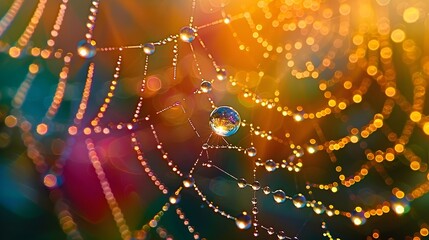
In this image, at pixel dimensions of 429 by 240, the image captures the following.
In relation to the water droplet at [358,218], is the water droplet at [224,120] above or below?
above

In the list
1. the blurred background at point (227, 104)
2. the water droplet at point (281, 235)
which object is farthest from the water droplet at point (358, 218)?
the water droplet at point (281, 235)

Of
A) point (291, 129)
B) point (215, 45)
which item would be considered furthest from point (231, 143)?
point (215, 45)

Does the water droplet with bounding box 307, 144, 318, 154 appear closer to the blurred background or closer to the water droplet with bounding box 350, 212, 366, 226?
the blurred background

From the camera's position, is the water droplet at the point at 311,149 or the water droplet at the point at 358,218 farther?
the water droplet at the point at 311,149

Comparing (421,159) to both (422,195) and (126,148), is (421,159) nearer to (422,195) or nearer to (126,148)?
(422,195)

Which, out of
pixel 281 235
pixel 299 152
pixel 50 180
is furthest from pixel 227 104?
pixel 50 180

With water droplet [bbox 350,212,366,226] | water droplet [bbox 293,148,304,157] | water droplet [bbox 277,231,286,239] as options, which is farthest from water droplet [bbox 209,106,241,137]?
water droplet [bbox 350,212,366,226]

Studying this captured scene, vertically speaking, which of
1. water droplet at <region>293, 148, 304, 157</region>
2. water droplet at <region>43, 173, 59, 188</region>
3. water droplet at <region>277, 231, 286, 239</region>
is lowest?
water droplet at <region>277, 231, 286, 239</region>

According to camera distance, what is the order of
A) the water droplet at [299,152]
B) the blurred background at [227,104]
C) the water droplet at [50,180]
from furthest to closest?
1. the water droplet at [299,152]
2. the blurred background at [227,104]
3. the water droplet at [50,180]

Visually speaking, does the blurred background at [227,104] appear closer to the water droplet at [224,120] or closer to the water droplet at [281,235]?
the water droplet at [281,235]
